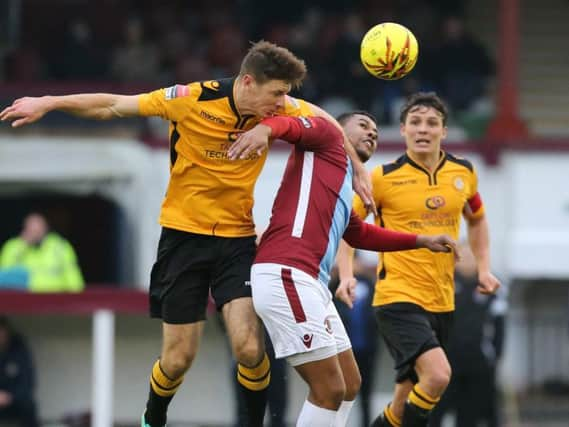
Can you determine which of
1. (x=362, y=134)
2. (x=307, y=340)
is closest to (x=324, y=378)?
(x=307, y=340)

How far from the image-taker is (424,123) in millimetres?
10391

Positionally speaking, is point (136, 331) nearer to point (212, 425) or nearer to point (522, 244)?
point (212, 425)

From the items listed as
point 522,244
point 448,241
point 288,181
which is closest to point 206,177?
point 288,181

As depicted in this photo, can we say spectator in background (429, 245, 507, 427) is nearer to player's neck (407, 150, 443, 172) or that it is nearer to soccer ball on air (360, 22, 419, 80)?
player's neck (407, 150, 443, 172)

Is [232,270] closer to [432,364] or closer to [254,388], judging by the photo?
[254,388]

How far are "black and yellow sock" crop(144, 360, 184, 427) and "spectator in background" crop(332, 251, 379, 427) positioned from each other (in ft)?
16.2

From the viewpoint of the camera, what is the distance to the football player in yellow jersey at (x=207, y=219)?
884cm

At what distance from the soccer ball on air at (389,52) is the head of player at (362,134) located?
1.19 feet

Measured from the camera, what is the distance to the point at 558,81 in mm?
21641

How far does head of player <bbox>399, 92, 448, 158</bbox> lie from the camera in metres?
10.4

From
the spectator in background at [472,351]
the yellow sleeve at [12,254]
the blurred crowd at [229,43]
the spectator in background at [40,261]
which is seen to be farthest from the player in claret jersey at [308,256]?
the blurred crowd at [229,43]

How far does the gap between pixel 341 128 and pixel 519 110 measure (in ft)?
40.0

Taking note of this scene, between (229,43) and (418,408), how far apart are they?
11.2m

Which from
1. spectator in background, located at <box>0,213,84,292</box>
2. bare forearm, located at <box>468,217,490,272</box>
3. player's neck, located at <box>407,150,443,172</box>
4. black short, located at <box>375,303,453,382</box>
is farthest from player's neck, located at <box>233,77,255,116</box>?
spectator in background, located at <box>0,213,84,292</box>
